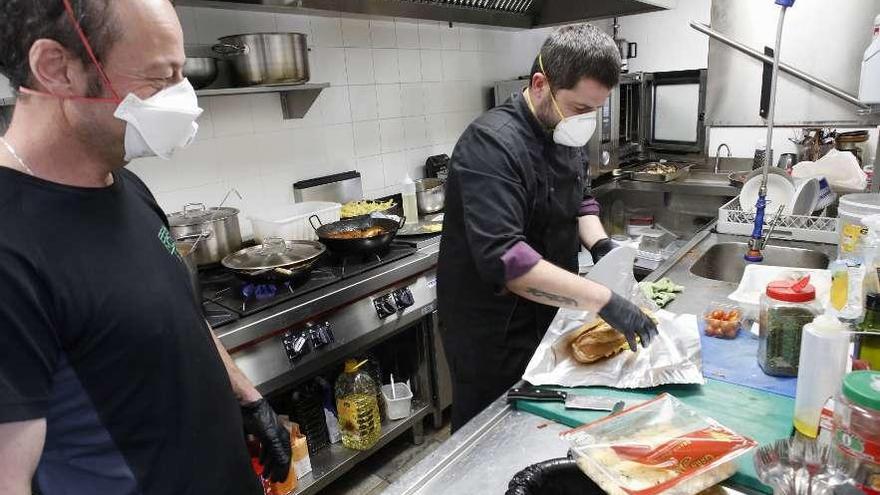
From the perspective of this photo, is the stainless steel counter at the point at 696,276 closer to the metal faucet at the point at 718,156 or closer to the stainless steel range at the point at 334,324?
the stainless steel range at the point at 334,324

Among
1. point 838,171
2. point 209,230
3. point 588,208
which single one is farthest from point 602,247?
point 838,171

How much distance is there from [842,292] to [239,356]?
5.40ft

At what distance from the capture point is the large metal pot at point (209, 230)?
1.95 m

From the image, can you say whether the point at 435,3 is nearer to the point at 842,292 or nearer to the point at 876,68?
the point at 876,68

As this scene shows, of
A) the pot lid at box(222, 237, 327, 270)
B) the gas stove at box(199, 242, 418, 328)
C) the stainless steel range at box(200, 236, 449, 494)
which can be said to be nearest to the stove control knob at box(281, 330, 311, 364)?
the stainless steel range at box(200, 236, 449, 494)

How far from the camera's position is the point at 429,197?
9.52 ft

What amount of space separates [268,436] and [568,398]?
73 centimetres

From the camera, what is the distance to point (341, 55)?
2686 millimetres

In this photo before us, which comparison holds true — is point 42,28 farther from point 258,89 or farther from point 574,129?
point 258,89

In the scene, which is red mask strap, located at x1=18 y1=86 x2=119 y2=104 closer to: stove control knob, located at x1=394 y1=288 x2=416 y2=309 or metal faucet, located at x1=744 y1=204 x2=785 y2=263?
stove control knob, located at x1=394 y1=288 x2=416 y2=309

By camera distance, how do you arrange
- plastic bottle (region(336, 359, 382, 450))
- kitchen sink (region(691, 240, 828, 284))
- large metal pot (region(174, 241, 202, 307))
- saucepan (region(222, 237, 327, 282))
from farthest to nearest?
plastic bottle (region(336, 359, 382, 450)), kitchen sink (region(691, 240, 828, 284)), saucepan (region(222, 237, 327, 282)), large metal pot (region(174, 241, 202, 307))

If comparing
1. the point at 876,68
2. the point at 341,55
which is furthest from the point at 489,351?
the point at 341,55

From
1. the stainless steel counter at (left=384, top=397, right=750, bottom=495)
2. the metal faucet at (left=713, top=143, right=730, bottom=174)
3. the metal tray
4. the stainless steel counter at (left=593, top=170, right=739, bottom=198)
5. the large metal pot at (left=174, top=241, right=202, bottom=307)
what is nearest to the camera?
the stainless steel counter at (left=384, top=397, right=750, bottom=495)

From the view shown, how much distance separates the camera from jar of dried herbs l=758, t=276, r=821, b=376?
44.0 inches
